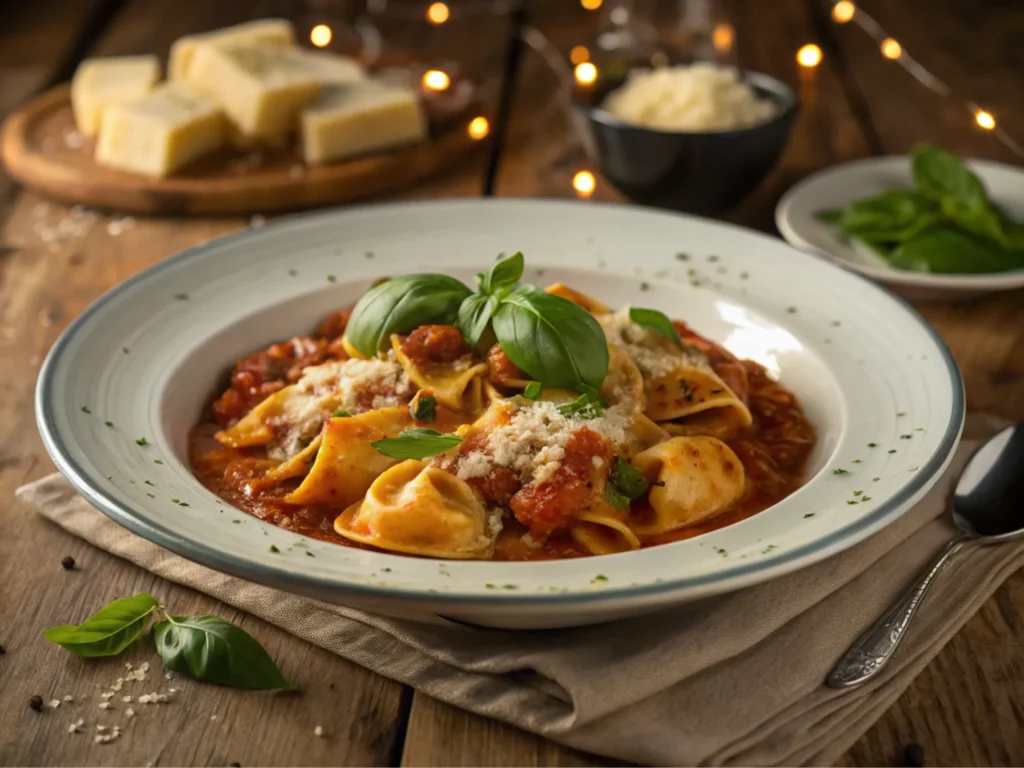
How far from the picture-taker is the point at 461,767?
2766 mm

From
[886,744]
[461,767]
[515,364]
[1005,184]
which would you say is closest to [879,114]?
[1005,184]

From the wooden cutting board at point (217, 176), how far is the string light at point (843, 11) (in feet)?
11.4

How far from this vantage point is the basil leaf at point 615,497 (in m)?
3.44

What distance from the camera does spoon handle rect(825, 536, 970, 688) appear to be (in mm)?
2942

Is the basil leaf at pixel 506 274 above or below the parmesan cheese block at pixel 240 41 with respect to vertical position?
above

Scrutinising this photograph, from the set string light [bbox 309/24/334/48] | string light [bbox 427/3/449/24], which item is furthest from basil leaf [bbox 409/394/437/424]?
string light [bbox 427/3/449/24]

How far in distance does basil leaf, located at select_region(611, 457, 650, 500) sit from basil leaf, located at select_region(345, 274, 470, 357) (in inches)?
31.9

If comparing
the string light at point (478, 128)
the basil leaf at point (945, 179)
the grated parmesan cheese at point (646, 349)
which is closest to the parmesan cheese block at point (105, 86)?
the string light at point (478, 128)

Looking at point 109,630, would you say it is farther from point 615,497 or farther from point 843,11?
point 843,11

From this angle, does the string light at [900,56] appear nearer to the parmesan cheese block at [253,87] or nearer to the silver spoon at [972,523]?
the silver spoon at [972,523]

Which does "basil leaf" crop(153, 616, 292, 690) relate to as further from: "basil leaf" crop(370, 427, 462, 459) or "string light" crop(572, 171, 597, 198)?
"string light" crop(572, 171, 597, 198)

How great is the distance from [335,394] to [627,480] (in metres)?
1.04

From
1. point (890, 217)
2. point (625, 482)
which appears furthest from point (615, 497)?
point (890, 217)

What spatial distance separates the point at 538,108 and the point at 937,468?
496 centimetres
